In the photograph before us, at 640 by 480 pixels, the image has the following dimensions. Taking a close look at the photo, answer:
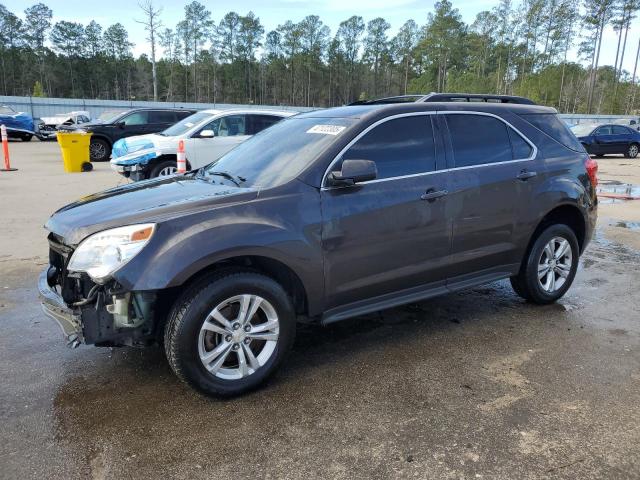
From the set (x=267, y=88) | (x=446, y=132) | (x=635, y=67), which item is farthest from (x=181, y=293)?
(x=267, y=88)

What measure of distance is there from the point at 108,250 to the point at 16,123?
86.3ft

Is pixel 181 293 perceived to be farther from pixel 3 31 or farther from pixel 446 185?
pixel 3 31

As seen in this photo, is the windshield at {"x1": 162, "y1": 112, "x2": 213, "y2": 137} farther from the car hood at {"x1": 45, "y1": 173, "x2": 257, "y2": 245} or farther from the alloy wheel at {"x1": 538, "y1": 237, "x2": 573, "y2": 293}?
the alloy wheel at {"x1": 538, "y1": 237, "x2": 573, "y2": 293}

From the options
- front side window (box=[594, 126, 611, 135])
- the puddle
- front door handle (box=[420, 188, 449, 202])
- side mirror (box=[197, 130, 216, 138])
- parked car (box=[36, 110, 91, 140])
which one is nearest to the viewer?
front door handle (box=[420, 188, 449, 202])

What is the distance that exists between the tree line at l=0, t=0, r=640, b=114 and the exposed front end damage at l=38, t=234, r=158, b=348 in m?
73.3

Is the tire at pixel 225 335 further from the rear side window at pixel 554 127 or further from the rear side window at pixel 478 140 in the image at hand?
the rear side window at pixel 554 127

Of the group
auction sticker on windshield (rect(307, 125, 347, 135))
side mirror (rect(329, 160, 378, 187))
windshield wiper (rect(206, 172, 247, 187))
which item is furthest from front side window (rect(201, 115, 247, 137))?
side mirror (rect(329, 160, 378, 187))

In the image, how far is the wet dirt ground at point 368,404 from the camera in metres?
2.62

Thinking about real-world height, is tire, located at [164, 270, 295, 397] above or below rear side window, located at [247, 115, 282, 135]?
below

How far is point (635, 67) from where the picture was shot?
6588cm

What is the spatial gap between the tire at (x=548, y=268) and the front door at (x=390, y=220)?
3.57ft

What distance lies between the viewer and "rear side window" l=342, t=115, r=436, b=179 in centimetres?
373

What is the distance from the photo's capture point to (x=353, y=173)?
3377 millimetres

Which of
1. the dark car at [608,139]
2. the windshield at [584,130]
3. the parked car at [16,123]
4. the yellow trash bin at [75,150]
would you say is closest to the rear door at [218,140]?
the yellow trash bin at [75,150]
